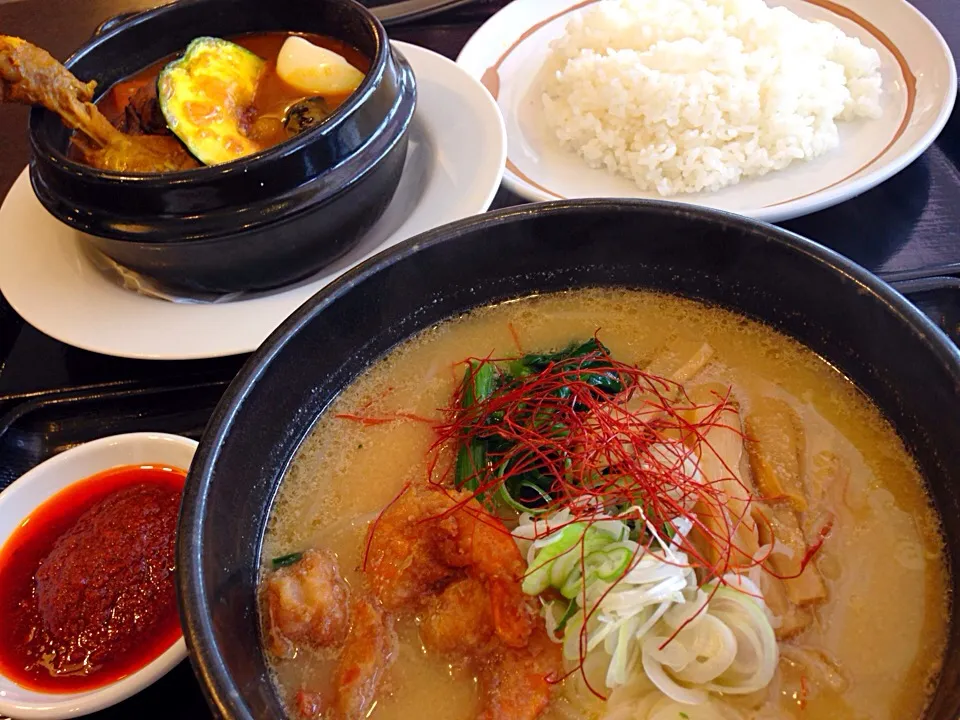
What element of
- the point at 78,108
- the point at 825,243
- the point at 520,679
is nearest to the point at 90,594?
the point at 520,679

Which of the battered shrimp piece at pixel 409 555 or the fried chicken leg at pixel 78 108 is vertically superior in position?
the fried chicken leg at pixel 78 108

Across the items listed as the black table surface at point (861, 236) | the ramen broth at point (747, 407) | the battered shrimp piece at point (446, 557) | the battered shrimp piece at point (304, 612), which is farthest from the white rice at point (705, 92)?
the battered shrimp piece at point (304, 612)

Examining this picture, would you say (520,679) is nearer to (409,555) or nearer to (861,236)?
(409,555)

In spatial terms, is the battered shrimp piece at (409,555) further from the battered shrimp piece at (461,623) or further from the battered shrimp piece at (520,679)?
the battered shrimp piece at (520,679)

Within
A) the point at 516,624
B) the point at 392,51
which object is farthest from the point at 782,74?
the point at 516,624

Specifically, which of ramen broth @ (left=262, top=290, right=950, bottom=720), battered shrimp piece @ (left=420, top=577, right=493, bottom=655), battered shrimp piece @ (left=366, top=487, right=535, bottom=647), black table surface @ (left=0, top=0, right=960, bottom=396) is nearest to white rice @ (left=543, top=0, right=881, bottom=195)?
black table surface @ (left=0, top=0, right=960, bottom=396)

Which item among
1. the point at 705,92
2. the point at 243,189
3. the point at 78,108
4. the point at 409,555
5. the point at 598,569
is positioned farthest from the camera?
the point at 705,92
